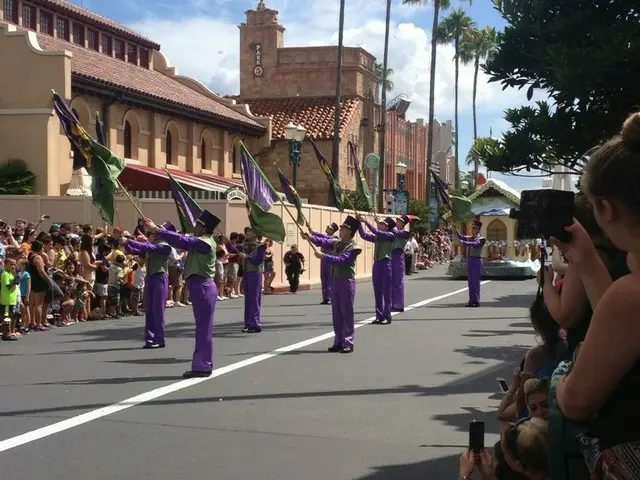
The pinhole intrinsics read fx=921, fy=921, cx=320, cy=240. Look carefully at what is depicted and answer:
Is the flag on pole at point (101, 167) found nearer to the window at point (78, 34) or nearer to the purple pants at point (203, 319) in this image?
the purple pants at point (203, 319)

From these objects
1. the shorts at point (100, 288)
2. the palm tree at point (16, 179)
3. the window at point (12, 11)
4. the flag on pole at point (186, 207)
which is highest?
the window at point (12, 11)

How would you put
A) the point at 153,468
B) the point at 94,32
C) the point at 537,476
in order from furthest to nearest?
the point at 94,32 → the point at 153,468 → the point at 537,476

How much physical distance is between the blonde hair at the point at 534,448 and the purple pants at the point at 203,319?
7.25 m

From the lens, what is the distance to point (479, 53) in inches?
2574

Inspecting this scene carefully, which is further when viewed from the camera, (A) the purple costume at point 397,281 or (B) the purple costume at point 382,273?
(A) the purple costume at point 397,281

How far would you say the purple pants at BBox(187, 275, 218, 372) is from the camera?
10.6m

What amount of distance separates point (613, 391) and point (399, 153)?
58705 millimetres

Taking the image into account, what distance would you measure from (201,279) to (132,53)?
27.8m

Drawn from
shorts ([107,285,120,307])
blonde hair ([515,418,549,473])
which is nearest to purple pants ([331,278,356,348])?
shorts ([107,285,120,307])

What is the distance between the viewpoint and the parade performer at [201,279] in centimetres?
1059

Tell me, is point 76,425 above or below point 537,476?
below

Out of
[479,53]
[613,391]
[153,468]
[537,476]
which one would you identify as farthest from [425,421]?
[479,53]

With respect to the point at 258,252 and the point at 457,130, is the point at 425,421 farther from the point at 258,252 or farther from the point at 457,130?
the point at 457,130

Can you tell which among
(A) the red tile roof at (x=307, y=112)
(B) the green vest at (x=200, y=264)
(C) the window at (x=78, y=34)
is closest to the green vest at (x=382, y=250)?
(B) the green vest at (x=200, y=264)
